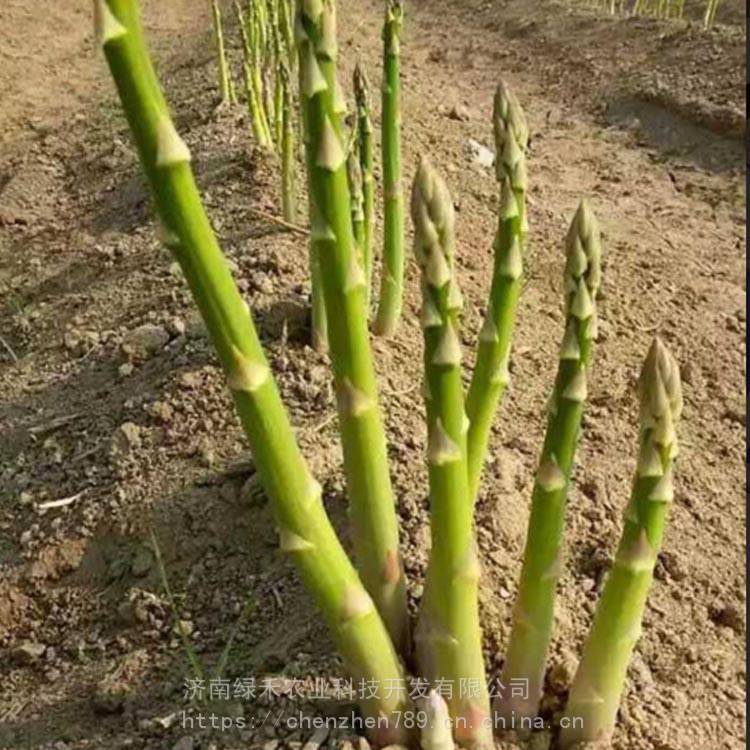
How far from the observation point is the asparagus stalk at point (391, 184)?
7.04 ft

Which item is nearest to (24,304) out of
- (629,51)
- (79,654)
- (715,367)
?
(79,654)

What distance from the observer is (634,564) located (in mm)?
1320

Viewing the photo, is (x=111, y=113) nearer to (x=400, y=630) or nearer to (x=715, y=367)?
(x=715, y=367)

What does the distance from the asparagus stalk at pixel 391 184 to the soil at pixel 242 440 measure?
99mm

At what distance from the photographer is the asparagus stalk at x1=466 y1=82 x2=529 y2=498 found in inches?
51.9

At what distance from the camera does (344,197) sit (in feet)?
3.75

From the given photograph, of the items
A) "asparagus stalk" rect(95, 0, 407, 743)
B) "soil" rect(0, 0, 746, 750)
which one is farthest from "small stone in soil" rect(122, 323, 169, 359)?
"asparagus stalk" rect(95, 0, 407, 743)

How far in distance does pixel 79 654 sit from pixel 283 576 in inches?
15.1

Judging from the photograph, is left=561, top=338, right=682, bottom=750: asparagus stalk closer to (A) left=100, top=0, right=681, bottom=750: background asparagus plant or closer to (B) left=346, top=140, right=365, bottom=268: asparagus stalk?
(A) left=100, top=0, right=681, bottom=750: background asparagus plant

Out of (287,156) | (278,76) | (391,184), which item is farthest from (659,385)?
(278,76)

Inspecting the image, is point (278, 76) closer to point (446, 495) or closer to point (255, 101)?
point (255, 101)

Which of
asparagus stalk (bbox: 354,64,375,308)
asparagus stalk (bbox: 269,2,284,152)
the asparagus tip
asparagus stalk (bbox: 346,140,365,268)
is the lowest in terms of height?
the asparagus tip

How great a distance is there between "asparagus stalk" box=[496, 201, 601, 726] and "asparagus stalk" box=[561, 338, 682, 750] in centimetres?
7

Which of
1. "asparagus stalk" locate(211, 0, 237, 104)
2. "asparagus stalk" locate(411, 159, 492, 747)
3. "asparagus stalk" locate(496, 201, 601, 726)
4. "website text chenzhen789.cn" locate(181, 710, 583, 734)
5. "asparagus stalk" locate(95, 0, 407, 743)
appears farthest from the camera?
"asparagus stalk" locate(211, 0, 237, 104)
